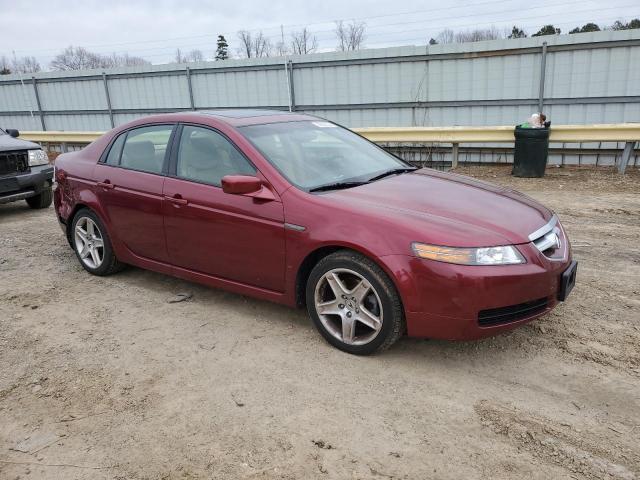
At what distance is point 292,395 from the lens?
3.10 m

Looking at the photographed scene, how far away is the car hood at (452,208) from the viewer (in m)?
3.20

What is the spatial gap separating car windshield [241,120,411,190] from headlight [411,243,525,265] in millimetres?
987

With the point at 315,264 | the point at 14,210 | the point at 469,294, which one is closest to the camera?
the point at 469,294

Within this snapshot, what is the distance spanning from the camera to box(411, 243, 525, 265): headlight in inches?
122

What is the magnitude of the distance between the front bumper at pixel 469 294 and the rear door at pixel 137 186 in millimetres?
2236

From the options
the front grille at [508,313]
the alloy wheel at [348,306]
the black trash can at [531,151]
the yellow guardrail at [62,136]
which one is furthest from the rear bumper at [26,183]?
the black trash can at [531,151]

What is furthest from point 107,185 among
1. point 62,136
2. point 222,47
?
point 222,47

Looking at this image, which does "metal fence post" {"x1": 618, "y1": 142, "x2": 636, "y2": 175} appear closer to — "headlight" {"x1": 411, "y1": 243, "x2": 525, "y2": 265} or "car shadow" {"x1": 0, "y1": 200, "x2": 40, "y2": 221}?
"headlight" {"x1": 411, "y1": 243, "x2": 525, "y2": 265}

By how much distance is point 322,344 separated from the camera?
3691mm

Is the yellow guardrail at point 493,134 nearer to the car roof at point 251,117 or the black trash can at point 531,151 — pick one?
the black trash can at point 531,151

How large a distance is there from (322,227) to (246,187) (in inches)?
25.4

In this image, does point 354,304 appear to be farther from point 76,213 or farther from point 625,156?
point 625,156

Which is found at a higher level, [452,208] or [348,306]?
[452,208]

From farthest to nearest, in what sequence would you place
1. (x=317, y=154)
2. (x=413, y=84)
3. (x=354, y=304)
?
(x=413, y=84) → (x=317, y=154) → (x=354, y=304)
